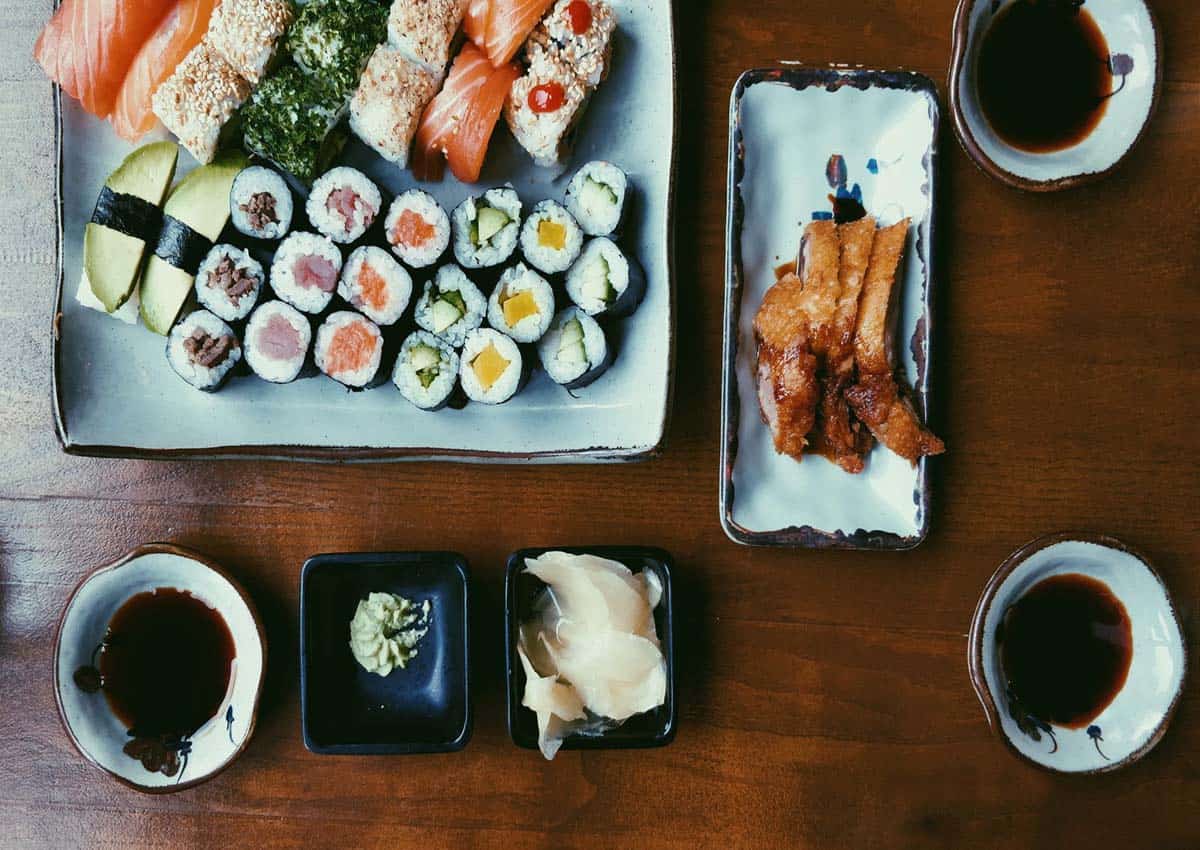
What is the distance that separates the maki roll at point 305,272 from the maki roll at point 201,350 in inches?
6.9

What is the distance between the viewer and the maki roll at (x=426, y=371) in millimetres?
2148

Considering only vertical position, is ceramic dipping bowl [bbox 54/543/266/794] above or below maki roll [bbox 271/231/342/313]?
below

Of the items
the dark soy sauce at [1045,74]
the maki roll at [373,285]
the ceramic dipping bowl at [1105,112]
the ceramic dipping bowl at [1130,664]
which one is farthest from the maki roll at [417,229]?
the ceramic dipping bowl at [1130,664]

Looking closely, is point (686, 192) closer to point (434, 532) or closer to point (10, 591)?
point (434, 532)

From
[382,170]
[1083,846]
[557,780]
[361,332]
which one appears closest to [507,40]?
[382,170]

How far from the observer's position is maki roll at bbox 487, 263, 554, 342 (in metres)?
2.15

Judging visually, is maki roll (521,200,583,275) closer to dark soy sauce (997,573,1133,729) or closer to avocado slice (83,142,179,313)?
avocado slice (83,142,179,313)

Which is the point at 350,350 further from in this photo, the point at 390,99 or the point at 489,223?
the point at 390,99

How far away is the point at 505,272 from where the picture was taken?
7.14 feet

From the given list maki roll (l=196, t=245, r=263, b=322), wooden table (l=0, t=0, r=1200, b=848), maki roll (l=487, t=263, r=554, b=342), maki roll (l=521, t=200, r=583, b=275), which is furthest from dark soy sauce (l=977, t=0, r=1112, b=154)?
maki roll (l=196, t=245, r=263, b=322)

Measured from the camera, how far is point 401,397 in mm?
2203

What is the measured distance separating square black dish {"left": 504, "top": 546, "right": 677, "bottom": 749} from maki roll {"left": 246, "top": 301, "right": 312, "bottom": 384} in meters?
0.72

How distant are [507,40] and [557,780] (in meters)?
1.87

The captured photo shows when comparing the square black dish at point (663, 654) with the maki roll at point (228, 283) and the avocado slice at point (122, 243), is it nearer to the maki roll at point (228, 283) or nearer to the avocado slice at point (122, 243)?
the maki roll at point (228, 283)
